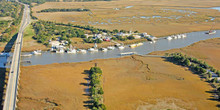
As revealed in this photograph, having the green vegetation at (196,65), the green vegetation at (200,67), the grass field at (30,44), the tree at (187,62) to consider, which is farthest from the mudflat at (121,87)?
the grass field at (30,44)

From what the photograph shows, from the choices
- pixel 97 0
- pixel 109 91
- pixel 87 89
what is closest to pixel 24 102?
pixel 87 89

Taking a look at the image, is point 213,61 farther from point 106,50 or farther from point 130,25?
point 130,25

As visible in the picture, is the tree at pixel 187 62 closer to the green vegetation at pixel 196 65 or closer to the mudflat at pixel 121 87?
the green vegetation at pixel 196 65

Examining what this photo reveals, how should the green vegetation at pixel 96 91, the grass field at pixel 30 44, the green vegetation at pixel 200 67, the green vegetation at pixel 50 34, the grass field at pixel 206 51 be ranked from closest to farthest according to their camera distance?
the green vegetation at pixel 96 91, the green vegetation at pixel 200 67, the grass field at pixel 206 51, the grass field at pixel 30 44, the green vegetation at pixel 50 34

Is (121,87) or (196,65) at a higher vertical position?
(196,65)

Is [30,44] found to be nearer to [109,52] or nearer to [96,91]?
[109,52]

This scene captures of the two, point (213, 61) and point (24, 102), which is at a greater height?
point (213, 61)

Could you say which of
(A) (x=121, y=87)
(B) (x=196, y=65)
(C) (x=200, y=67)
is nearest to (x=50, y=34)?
(A) (x=121, y=87)
